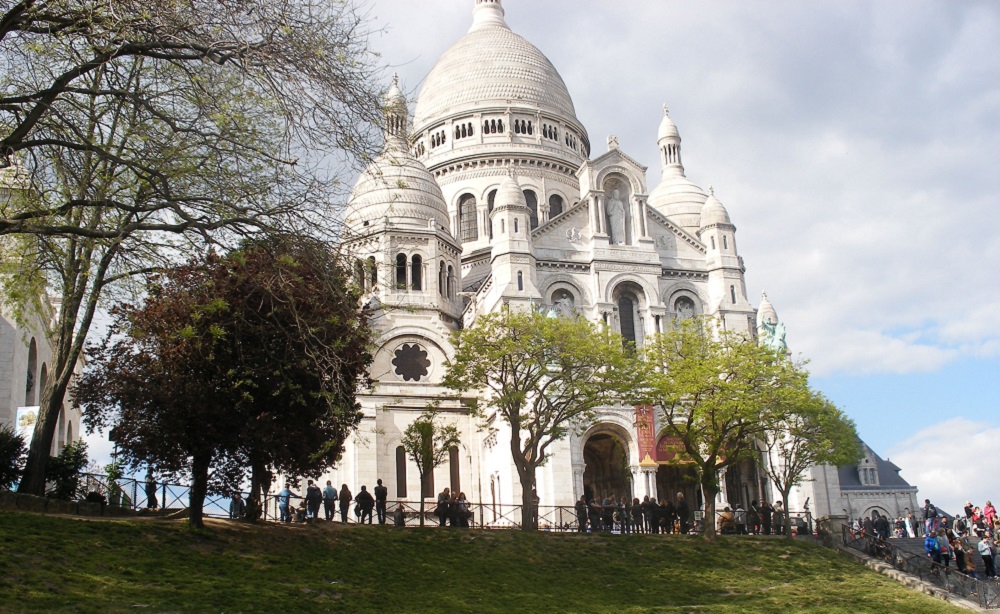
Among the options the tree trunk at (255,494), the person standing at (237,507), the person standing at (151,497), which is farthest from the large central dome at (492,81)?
the tree trunk at (255,494)

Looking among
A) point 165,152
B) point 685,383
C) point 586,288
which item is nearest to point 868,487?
point 586,288

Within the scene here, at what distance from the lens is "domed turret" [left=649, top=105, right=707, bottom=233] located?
64.6m

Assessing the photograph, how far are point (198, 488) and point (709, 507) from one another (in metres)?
16.9

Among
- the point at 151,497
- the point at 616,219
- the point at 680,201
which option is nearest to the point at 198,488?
the point at 151,497

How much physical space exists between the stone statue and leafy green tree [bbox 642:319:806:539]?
500 inches

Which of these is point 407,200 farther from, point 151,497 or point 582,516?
point 151,497

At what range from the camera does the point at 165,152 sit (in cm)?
1719

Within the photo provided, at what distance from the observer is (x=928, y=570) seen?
32.1 meters

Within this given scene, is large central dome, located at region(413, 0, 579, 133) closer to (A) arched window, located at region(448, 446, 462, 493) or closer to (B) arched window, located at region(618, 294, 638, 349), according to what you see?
Answer: (B) arched window, located at region(618, 294, 638, 349)

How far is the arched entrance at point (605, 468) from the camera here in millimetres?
46219

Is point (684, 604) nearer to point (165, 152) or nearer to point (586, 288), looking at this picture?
point (165, 152)

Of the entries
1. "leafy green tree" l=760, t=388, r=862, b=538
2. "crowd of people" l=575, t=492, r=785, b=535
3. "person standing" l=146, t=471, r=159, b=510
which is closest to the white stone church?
"leafy green tree" l=760, t=388, r=862, b=538

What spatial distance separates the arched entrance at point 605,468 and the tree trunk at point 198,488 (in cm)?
2435

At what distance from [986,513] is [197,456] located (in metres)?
27.2
